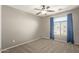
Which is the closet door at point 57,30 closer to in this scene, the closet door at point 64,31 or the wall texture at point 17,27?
the closet door at point 64,31

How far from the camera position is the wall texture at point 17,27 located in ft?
5.31

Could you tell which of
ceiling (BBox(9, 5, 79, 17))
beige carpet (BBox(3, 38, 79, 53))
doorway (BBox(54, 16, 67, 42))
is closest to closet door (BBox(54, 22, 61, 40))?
doorway (BBox(54, 16, 67, 42))

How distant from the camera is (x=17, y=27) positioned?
67.0 inches

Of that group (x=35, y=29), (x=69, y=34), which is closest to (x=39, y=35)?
(x=35, y=29)

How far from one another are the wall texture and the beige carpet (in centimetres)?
12

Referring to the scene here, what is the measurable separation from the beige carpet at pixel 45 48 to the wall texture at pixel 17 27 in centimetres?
12

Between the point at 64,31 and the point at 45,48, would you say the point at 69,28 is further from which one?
the point at 45,48

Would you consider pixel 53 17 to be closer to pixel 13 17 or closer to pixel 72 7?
pixel 72 7

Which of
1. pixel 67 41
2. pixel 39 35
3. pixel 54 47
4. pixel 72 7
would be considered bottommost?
pixel 54 47

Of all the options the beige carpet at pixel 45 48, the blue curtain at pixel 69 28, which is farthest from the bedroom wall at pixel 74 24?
the beige carpet at pixel 45 48

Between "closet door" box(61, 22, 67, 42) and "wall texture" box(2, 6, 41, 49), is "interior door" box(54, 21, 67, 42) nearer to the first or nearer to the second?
"closet door" box(61, 22, 67, 42)
